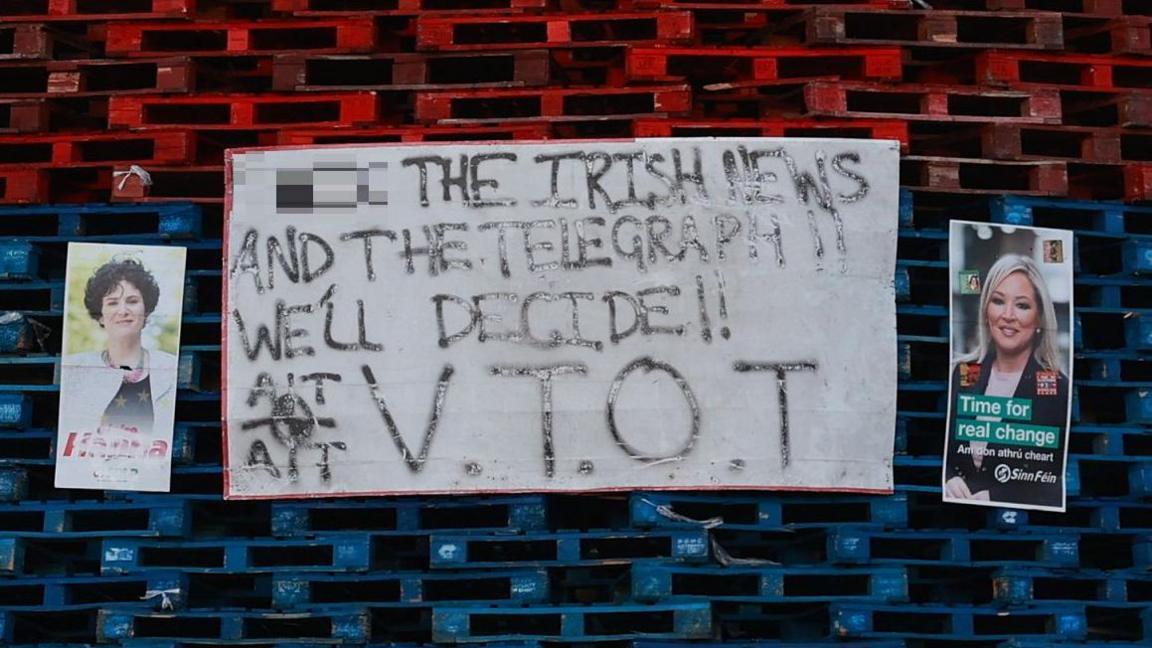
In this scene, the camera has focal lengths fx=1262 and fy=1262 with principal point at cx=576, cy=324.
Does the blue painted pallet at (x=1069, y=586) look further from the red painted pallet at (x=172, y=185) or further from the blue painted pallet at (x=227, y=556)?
the red painted pallet at (x=172, y=185)

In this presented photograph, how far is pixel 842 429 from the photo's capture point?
603 centimetres

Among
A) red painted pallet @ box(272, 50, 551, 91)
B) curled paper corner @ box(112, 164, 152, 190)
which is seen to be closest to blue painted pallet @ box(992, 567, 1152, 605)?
red painted pallet @ box(272, 50, 551, 91)

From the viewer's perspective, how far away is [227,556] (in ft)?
19.7

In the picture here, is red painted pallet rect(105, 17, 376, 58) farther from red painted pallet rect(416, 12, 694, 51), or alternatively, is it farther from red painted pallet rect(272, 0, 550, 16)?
red painted pallet rect(416, 12, 694, 51)

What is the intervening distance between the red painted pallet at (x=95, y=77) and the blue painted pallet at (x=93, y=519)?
6.77 feet

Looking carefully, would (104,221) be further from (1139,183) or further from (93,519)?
(1139,183)

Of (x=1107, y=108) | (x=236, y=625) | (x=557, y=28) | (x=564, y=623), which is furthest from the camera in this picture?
(x=1107, y=108)

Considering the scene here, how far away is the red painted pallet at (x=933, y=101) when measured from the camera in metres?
6.30

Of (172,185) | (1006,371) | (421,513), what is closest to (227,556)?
(421,513)

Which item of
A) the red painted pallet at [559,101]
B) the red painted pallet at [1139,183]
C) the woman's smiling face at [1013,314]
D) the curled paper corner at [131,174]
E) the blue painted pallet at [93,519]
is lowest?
the blue painted pallet at [93,519]

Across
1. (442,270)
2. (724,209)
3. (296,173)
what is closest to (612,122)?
(724,209)

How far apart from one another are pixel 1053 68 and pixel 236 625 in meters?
4.96

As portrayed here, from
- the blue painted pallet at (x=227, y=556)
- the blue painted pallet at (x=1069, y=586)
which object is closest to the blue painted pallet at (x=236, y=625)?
the blue painted pallet at (x=227, y=556)

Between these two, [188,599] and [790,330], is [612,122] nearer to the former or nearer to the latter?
[790,330]
